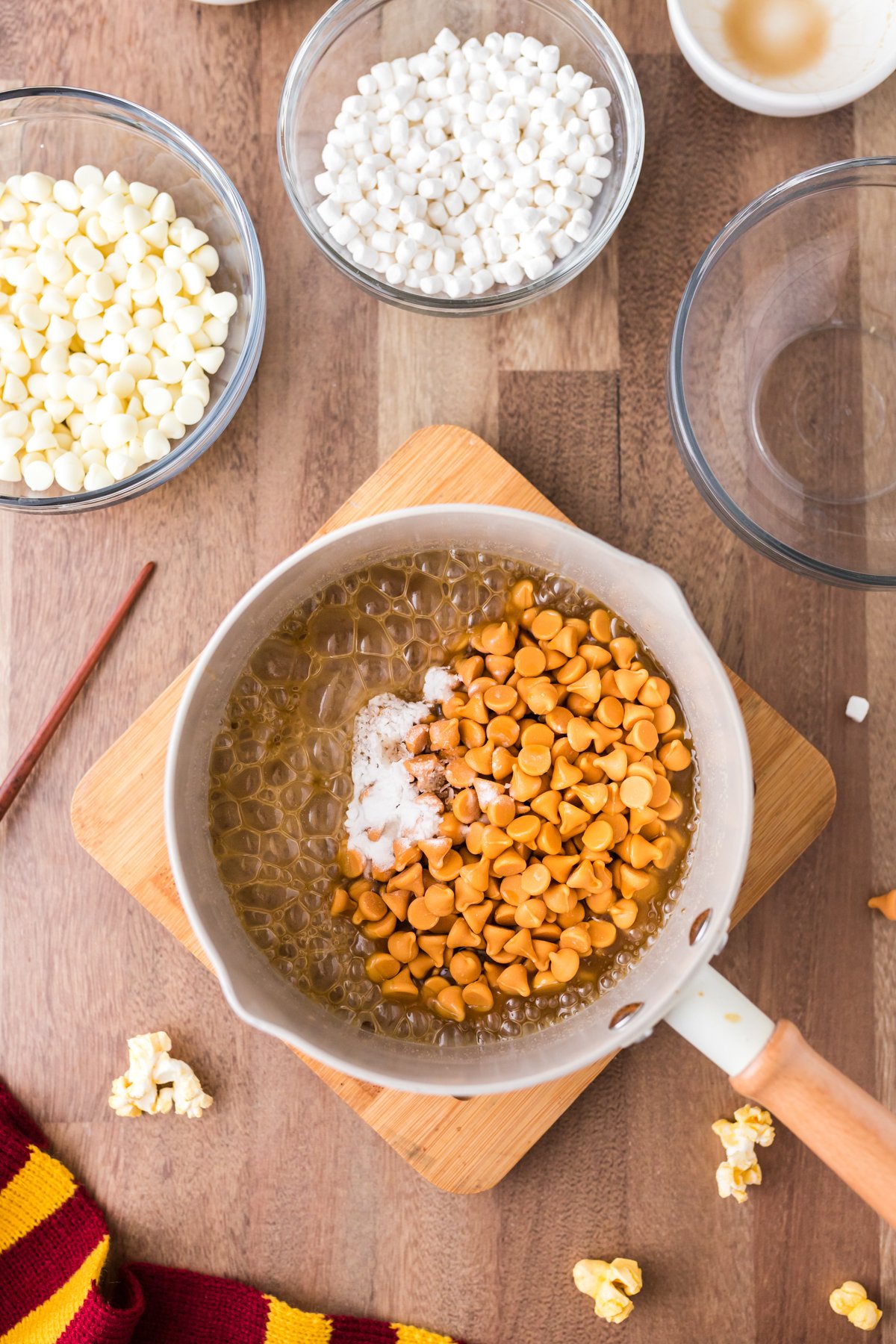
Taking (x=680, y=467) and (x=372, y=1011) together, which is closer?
(x=372, y=1011)

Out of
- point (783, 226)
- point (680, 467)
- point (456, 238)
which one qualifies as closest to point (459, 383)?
point (456, 238)

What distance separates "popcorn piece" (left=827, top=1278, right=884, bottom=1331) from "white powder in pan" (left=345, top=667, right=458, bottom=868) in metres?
0.62

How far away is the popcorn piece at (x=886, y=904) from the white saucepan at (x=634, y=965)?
0.93ft

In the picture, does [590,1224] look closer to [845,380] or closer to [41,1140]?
[41,1140]

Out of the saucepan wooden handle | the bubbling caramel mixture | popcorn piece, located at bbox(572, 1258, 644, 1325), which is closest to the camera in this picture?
the saucepan wooden handle

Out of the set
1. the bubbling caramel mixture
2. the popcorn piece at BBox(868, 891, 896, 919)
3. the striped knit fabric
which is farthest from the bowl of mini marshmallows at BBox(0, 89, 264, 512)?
the popcorn piece at BBox(868, 891, 896, 919)

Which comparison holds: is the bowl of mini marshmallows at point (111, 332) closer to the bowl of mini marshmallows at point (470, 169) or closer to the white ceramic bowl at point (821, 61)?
the bowl of mini marshmallows at point (470, 169)

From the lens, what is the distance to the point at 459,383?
98cm

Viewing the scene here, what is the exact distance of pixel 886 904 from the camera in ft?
3.14

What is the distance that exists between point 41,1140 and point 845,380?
1.11 m

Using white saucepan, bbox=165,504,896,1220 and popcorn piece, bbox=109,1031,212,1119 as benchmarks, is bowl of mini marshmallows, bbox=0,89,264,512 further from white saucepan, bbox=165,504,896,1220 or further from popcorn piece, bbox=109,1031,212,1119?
popcorn piece, bbox=109,1031,212,1119

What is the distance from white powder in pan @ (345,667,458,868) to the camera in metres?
0.84

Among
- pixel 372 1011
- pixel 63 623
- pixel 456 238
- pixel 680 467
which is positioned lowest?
pixel 372 1011

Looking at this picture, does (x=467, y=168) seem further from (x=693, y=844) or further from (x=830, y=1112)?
(x=830, y=1112)
